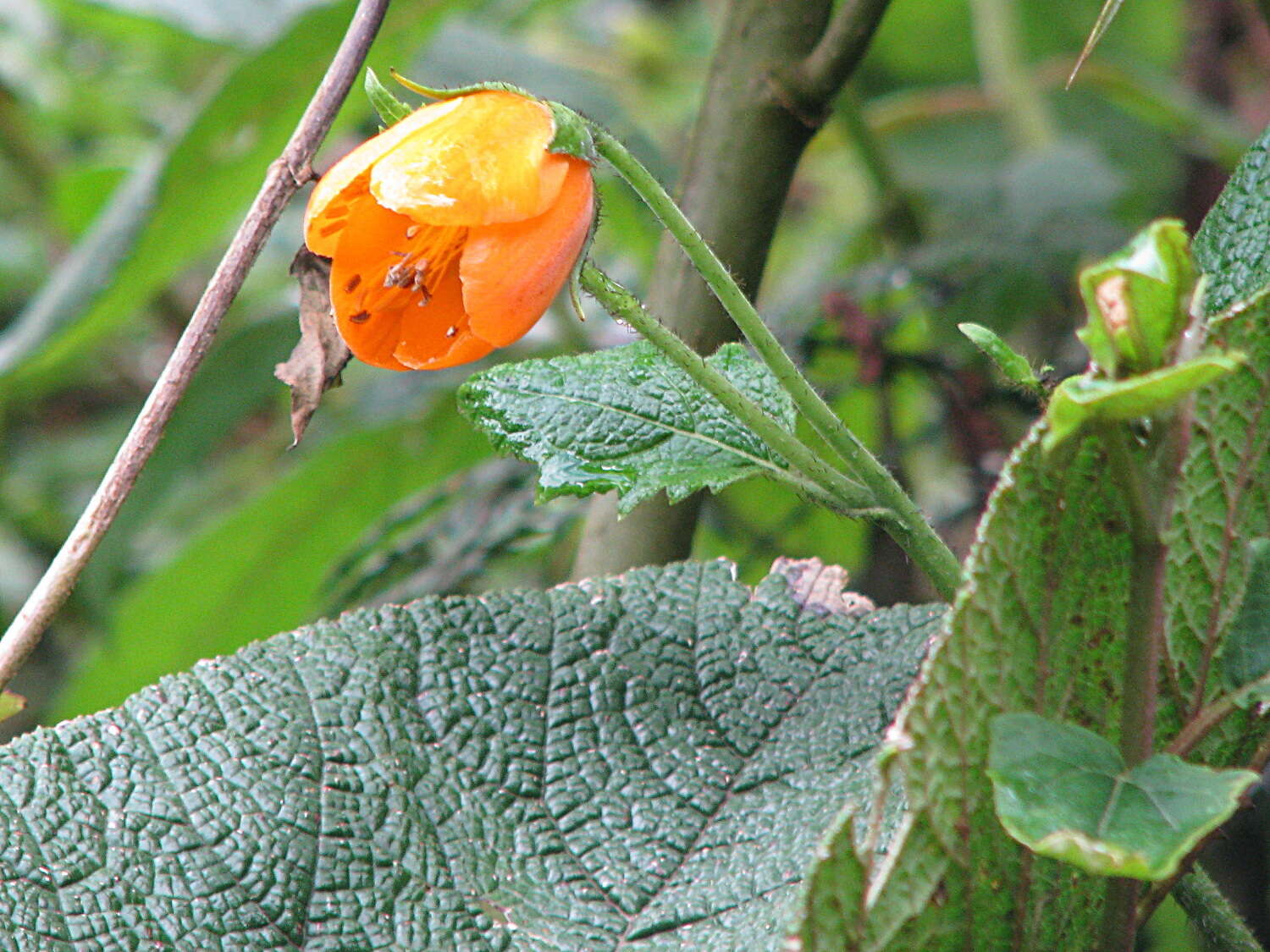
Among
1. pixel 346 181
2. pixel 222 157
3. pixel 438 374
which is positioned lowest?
pixel 438 374

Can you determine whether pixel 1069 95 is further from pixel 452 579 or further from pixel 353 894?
pixel 353 894

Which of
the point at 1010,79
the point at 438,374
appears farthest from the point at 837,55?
the point at 1010,79

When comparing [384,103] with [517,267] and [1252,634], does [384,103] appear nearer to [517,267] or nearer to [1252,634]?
[517,267]

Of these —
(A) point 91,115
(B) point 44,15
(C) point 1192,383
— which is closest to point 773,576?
(C) point 1192,383

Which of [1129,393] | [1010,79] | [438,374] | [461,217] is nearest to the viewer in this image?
[1129,393]

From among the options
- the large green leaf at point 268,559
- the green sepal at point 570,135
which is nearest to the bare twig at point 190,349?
the green sepal at point 570,135
